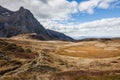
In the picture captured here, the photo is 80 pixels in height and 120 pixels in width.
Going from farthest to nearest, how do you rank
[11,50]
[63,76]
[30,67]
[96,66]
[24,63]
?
[11,50], [96,66], [24,63], [30,67], [63,76]

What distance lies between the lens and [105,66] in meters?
74.0

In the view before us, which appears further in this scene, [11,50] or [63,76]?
[11,50]

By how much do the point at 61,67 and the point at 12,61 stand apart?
1539 centimetres

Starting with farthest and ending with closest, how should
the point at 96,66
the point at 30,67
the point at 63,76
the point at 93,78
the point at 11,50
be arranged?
the point at 11,50 → the point at 96,66 → the point at 30,67 → the point at 63,76 → the point at 93,78

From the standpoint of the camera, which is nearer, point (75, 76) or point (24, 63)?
point (75, 76)

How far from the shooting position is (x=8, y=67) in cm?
6475

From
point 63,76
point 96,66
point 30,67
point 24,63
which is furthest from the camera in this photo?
point 96,66

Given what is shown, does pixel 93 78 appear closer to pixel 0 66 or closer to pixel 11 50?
pixel 0 66

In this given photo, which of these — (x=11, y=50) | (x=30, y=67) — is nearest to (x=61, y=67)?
(x=30, y=67)

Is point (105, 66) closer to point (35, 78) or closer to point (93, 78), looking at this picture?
point (93, 78)

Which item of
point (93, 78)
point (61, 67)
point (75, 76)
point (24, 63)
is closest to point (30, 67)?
point (24, 63)

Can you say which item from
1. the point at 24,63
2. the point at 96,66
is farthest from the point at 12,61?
the point at 96,66

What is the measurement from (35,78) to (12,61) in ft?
56.9

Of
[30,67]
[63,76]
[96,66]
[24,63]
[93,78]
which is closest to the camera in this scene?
[93,78]
